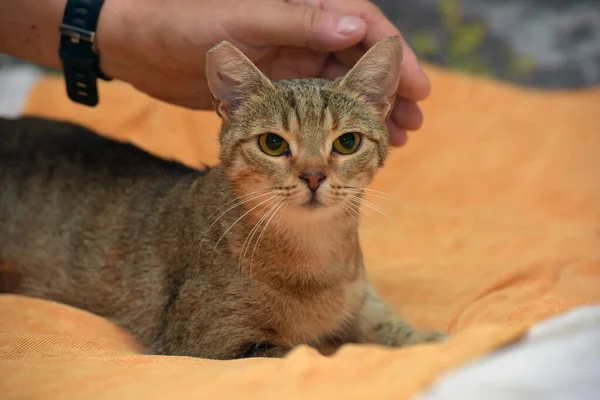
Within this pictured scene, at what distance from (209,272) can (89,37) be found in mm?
1129

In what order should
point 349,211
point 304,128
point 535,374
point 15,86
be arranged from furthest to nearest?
1. point 15,86
2. point 349,211
3. point 304,128
4. point 535,374

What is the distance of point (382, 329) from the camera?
257 cm

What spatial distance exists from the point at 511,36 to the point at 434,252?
99.7 inches

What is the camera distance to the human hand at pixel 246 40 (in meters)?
2.56

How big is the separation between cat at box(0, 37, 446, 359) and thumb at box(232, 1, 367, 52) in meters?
0.21

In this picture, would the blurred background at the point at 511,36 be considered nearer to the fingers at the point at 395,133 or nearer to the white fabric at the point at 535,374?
the fingers at the point at 395,133

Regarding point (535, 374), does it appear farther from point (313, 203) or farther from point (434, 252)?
point (434, 252)

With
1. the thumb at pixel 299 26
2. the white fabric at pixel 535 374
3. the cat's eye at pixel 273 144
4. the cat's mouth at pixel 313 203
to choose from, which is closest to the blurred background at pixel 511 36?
the thumb at pixel 299 26

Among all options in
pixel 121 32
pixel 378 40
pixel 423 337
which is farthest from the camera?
pixel 121 32

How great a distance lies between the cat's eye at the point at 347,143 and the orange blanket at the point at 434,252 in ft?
2.31

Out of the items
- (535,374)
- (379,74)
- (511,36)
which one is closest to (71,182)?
(379,74)

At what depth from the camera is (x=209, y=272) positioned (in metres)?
2.39

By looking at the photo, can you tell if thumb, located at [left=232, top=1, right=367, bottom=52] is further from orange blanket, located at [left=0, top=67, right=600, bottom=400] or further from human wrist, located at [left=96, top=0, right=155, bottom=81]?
orange blanket, located at [left=0, top=67, right=600, bottom=400]

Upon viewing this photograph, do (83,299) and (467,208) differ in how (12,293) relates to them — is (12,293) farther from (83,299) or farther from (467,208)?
(467,208)
